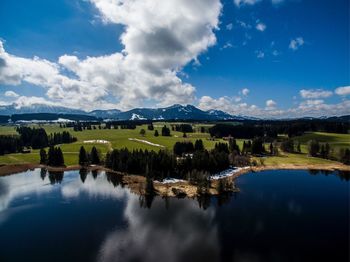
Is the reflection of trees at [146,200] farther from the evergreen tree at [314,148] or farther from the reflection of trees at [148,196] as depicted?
the evergreen tree at [314,148]

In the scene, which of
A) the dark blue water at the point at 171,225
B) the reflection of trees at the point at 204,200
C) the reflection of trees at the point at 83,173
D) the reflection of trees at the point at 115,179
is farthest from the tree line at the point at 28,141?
the reflection of trees at the point at 204,200

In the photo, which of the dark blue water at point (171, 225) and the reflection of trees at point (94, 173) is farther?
the reflection of trees at point (94, 173)

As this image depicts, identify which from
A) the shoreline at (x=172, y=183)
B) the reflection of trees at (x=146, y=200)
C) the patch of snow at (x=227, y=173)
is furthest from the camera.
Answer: the patch of snow at (x=227, y=173)

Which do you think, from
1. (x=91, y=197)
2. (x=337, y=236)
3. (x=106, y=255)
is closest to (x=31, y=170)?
(x=91, y=197)

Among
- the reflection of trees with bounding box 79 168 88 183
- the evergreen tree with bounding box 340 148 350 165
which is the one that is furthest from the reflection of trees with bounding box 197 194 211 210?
the evergreen tree with bounding box 340 148 350 165

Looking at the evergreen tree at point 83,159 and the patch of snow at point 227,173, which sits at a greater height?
the evergreen tree at point 83,159

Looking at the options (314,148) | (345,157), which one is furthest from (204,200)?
(314,148)

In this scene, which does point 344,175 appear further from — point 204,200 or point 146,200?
point 146,200
